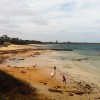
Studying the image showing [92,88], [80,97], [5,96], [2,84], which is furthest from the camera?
[92,88]

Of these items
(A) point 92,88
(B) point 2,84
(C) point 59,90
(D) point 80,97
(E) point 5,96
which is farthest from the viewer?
(A) point 92,88

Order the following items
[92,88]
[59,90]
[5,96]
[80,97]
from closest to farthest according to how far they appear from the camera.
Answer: [5,96]
[80,97]
[59,90]
[92,88]

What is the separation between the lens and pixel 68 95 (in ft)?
58.9

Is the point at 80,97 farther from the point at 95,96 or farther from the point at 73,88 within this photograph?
the point at 73,88

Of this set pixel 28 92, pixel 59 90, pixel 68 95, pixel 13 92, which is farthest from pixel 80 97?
pixel 13 92

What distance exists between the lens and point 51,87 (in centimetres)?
2045

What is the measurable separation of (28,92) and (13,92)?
4.96 ft

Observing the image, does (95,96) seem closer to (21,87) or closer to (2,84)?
(21,87)

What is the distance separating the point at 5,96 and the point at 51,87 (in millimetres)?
6594


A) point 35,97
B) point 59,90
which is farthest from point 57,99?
point 59,90

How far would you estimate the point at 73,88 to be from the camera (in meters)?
20.4

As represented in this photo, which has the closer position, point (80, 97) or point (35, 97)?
point (35, 97)

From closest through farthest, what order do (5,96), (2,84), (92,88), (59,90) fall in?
1. (5,96)
2. (2,84)
3. (59,90)
4. (92,88)

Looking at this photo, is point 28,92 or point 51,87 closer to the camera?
point 28,92
